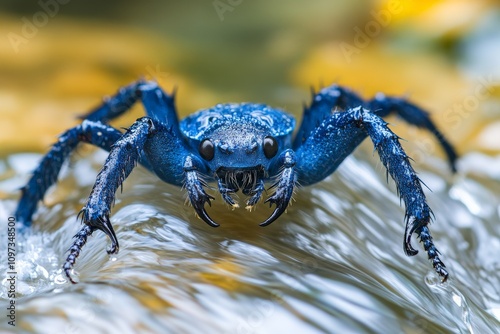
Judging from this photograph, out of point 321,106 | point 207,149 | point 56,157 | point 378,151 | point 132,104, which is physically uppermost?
point 378,151

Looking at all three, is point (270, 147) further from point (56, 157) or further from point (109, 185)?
point (56, 157)

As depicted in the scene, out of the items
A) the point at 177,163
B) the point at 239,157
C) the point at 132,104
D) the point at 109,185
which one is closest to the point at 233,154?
the point at 239,157

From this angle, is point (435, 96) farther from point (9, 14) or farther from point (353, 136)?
point (9, 14)

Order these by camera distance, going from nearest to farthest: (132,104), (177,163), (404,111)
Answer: (177,163) < (132,104) < (404,111)

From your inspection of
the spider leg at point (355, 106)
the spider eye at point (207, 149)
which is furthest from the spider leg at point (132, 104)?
the spider leg at point (355, 106)

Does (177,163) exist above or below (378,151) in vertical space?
below

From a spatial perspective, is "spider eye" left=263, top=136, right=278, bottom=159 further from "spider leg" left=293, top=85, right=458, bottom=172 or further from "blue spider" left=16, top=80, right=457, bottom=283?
"spider leg" left=293, top=85, right=458, bottom=172

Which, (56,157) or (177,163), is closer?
(177,163)
